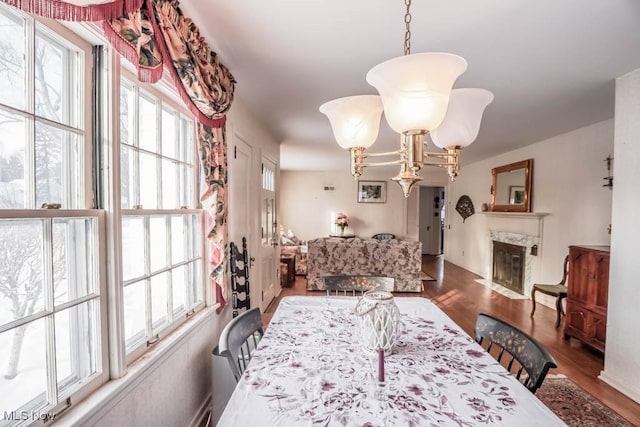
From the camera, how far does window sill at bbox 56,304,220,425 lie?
943mm

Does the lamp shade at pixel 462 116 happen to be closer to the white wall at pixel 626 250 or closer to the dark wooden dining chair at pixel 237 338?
the dark wooden dining chair at pixel 237 338

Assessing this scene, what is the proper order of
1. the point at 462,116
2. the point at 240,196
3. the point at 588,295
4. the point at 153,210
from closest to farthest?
the point at 462,116 < the point at 153,210 < the point at 240,196 < the point at 588,295

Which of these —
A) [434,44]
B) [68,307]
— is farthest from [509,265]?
[68,307]

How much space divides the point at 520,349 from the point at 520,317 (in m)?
2.99

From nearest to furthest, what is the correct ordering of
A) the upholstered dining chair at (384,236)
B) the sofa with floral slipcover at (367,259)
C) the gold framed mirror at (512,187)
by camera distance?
the gold framed mirror at (512,187) → the sofa with floral slipcover at (367,259) → the upholstered dining chair at (384,236)

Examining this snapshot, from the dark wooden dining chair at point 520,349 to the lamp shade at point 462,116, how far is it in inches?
35.5

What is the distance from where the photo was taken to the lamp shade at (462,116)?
122 cm

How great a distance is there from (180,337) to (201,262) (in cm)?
53

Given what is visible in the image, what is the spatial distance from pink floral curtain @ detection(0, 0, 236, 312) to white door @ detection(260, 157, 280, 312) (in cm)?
145

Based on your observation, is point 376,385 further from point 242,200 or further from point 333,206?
point 333,206

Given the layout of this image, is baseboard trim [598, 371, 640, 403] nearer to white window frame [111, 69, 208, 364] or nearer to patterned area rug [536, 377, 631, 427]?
patterned area rug [536, 377, 631, 427]

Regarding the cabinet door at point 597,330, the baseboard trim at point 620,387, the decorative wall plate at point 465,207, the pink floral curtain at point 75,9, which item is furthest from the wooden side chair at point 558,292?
the pink floral curtain at point 75,9

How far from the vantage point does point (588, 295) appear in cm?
269

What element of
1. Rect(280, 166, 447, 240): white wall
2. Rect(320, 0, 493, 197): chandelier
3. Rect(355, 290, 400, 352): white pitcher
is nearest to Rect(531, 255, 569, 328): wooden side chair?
Rect(320, 0, 493, 197): chandelier
